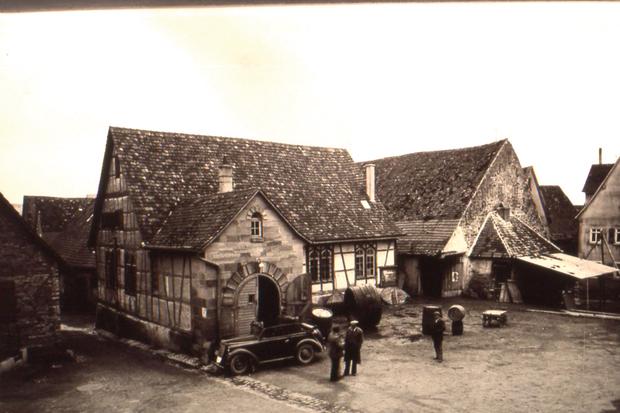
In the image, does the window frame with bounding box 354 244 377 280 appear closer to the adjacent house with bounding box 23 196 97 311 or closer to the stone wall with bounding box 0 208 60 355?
the stone wall with bounding box 0 208 60 355

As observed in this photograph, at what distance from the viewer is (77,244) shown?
31125mm

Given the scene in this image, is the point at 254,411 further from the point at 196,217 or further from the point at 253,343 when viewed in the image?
the point at 196,217

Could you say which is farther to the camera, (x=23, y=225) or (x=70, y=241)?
(x=70, y=241)

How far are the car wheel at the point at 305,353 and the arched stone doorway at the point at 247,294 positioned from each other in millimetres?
1790

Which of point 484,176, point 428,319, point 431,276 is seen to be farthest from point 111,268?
point 484,176

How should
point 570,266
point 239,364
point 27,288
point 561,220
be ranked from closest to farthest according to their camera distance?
point 239,364 < point 27,288 < point 570,266 < point 561,220

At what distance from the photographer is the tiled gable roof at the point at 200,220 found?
1650cm

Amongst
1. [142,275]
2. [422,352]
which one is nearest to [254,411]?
[422,352]

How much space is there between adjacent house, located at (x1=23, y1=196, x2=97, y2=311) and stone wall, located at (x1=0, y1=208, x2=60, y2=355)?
8.05 meters

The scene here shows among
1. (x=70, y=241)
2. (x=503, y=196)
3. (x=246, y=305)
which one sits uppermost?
(x=503, y=196)

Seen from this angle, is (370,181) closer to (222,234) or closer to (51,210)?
(222,234)

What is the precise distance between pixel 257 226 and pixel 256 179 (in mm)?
6004

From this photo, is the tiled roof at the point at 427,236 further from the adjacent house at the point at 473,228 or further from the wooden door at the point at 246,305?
the wooden door at the point at 246,305

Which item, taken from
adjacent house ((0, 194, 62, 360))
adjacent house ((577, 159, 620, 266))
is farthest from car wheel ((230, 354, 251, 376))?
adjacent house ((577, 159, 620, 266))
